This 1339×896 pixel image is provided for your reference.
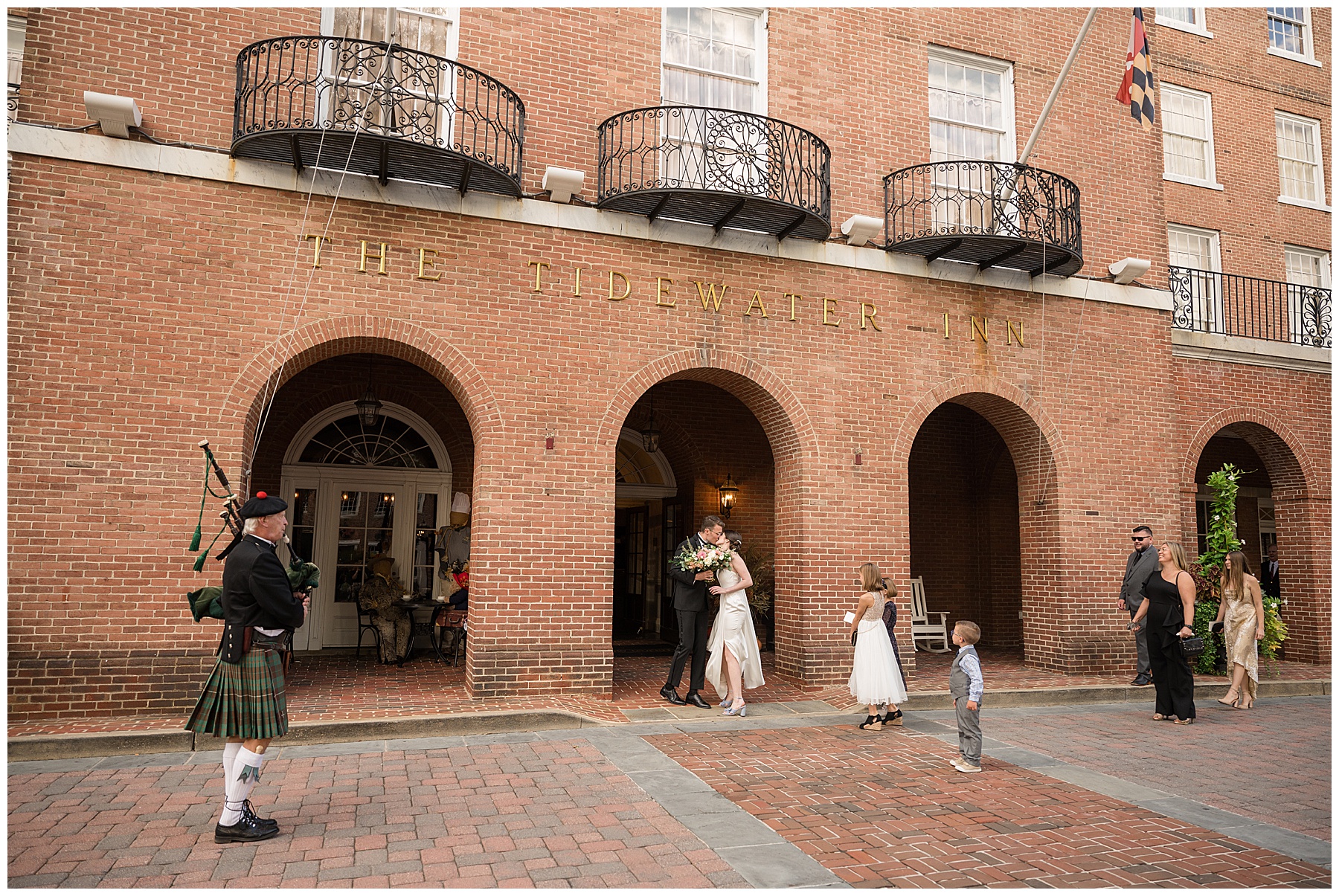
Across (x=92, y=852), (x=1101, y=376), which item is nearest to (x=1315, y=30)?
(x=1101, y=376)

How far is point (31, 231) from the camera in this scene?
304 inches

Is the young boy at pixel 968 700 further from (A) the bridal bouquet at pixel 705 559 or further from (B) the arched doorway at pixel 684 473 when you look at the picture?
(B) the arched doorway at pixel 684 473

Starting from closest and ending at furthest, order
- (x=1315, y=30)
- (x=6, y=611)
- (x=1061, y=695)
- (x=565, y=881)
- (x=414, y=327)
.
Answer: (x=565, y=881)
(x=6, y=611)
(x=414, y=327)
(x=1061, y=695)
(x=1315, y=30)

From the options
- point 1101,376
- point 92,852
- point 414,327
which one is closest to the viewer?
point 92,852

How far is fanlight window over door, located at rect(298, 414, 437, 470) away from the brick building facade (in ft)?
0.44

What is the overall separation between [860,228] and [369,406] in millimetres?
6887

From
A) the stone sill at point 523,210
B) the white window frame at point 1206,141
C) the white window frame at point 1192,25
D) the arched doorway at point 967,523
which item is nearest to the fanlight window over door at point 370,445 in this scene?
the stone sill at point 523,210

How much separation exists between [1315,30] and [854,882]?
20127 millimetres

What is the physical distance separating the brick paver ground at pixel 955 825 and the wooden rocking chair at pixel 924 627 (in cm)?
692

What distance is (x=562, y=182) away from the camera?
9.16 m

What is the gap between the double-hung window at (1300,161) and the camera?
16422mm

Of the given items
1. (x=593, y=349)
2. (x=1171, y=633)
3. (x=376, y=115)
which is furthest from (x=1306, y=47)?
(x=376, y=115)

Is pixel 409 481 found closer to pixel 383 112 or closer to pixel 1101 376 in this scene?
pixel 383 112

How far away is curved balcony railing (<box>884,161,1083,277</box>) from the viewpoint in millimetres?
10469
